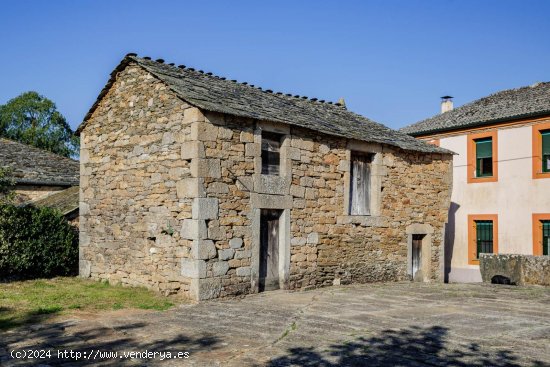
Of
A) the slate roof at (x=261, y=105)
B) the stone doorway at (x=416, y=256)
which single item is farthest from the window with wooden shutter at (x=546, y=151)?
the stone doorway at (x=416, y=256)

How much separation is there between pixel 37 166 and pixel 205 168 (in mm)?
10212

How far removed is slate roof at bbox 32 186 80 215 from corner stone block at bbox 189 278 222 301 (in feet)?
17.6

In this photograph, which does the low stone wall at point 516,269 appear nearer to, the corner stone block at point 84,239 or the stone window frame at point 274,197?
the stone window frame at point 274,197

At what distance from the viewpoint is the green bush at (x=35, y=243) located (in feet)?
39.1

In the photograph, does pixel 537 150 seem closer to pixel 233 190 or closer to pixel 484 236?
pixel 484 236

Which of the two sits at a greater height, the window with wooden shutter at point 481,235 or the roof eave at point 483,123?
the roof eave at point 483,123

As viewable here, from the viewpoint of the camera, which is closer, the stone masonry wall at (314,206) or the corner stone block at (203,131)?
the corner stone block at (203,131)

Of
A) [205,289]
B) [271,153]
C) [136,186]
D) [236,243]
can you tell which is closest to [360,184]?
[271,153]

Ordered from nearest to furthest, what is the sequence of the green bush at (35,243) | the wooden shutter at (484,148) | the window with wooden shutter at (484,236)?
1. the green bush at (35,243)
2. the window with wooden shutter at (484,236)
3. the wooden shutter at (484,148)

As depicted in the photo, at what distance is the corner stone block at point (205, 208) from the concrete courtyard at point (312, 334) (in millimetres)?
1556

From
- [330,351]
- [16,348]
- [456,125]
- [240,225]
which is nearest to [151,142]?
[240,225]

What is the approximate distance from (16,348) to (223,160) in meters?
4.99

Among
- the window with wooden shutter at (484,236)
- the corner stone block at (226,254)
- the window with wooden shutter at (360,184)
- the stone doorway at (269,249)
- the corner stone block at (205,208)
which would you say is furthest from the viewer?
the window with wooden shutter at (484,236)

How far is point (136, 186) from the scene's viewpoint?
1155 cm
